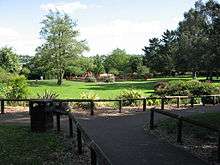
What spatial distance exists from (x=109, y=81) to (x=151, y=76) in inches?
894

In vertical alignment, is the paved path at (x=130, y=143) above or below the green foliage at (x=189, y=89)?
below

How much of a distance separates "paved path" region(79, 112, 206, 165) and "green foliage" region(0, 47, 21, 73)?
68.9m

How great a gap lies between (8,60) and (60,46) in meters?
25.9

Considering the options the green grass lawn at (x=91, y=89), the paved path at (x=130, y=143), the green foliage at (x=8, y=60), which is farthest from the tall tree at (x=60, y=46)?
the paved path at (x=130, y=143)

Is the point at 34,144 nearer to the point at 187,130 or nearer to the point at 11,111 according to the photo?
the point at 187,130

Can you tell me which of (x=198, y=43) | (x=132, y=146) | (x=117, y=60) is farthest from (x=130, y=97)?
(x=117, y=60)

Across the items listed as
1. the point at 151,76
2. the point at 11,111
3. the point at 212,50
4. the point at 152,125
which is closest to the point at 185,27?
the point at 212,50

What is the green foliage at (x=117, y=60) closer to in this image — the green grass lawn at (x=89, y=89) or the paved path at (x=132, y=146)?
the green grass lawn at (x=89, y=89)

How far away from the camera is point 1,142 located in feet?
38.5

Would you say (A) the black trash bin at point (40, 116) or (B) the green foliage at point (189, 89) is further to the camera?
(B) the green foliage at point (189, 89)

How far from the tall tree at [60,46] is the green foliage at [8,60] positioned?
877 inches

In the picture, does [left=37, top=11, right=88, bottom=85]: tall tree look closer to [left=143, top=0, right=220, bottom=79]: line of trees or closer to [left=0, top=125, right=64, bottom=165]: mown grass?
[left=143, top=0, right=220, bottom=79]: line of trees

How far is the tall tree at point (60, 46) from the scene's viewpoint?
60781 mm

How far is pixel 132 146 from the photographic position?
11.0m
